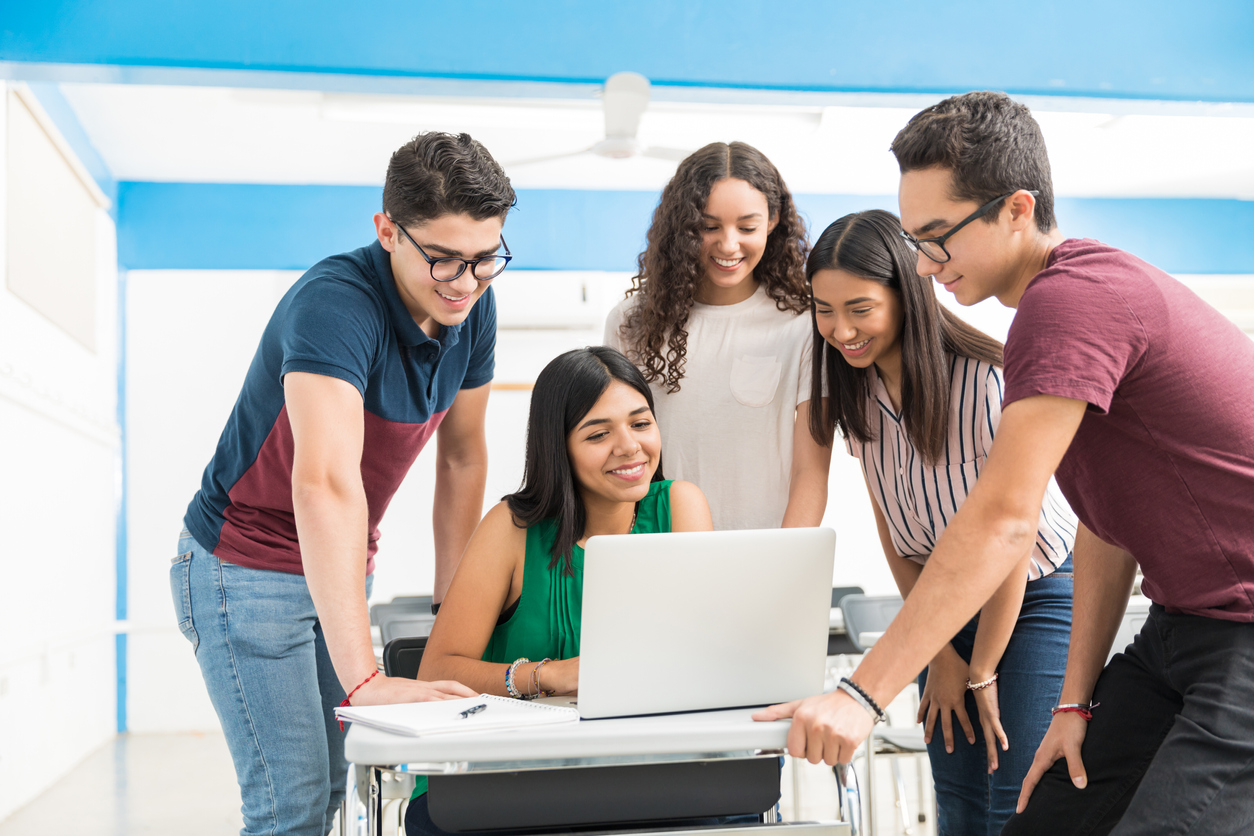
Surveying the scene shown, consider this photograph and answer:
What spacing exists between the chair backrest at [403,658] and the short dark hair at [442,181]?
74cm

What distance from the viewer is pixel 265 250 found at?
557 centimetres

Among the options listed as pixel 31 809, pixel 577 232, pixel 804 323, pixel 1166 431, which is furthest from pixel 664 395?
pixel 577 232

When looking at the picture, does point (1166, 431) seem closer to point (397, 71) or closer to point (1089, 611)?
point (1089, 611)

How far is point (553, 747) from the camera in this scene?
40.6 inches

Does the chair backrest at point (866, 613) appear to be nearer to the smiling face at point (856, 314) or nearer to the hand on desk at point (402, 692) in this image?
the smiling face at point (856, 314)

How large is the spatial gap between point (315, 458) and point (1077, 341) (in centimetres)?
100

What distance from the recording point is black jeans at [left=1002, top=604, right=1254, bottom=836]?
110 centimetres

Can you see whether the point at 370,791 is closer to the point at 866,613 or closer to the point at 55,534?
the point at 866,613

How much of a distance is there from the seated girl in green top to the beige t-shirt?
14 centimetres

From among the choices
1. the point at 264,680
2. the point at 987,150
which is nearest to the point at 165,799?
the point at 264,680

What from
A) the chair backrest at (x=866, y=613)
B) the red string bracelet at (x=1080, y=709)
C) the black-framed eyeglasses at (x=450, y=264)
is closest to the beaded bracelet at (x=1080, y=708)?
the red string bracelet at (x=1080, y=709)

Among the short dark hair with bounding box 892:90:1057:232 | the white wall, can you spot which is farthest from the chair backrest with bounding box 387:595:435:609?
the short dark hair with bounding box 892:90:1057:232

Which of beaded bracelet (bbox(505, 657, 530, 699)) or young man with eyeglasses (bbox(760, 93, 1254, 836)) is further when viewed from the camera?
beaded bracelet (bbox(505, 657, 530, 699))

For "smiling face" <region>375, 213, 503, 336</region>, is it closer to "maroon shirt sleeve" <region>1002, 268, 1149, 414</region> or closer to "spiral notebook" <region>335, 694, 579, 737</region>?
"spiral notebook" <region>335, 694, 579, 737</region>
